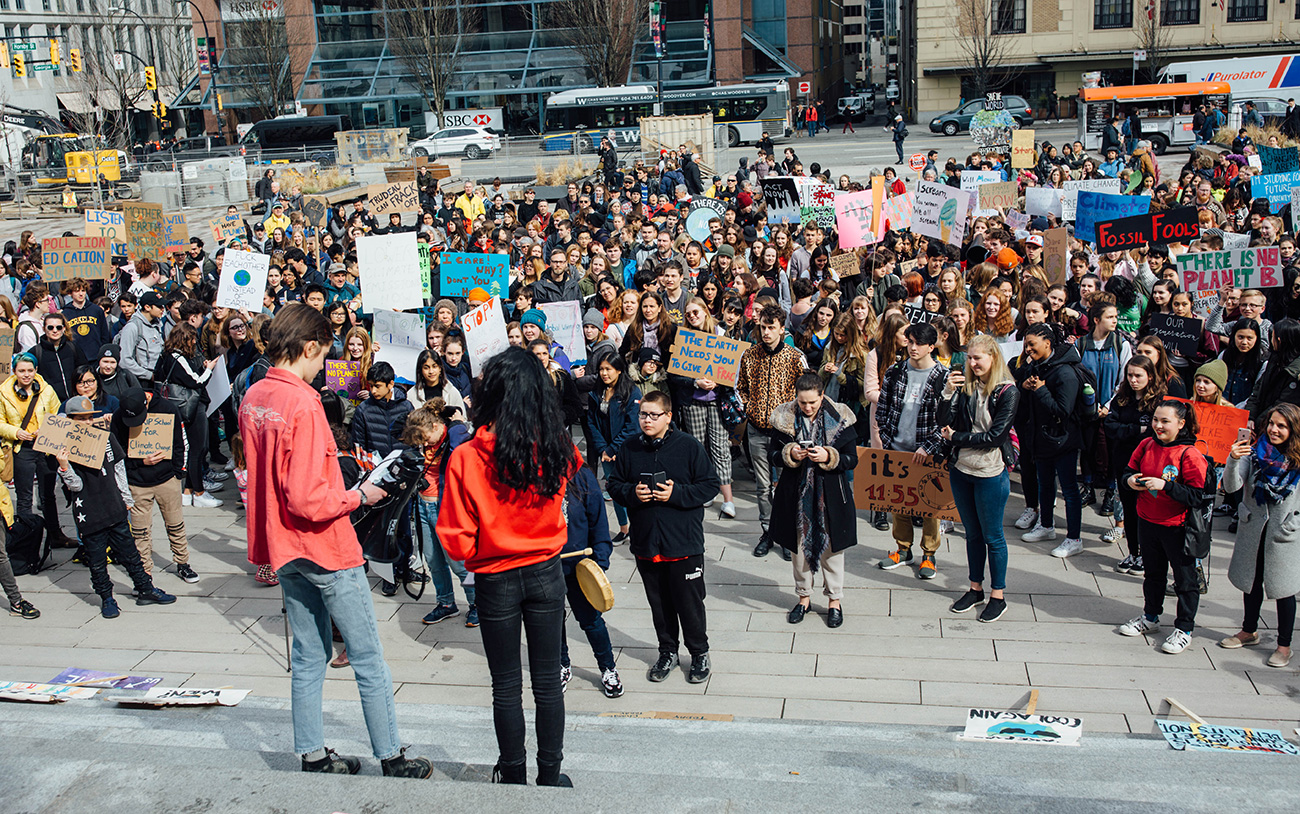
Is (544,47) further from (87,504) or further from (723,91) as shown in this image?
(87,504)

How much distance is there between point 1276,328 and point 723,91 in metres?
48.5

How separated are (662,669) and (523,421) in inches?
111

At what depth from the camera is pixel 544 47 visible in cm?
5819

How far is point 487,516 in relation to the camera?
3.81 metres

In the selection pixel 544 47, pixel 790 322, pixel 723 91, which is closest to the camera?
pixel 790 322

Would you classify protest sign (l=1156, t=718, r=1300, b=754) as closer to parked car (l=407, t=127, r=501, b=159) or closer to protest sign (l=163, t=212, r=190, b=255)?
protest sign (l=163, t=212, r=190, b=255)

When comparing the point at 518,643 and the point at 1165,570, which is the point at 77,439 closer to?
the point at 518,643

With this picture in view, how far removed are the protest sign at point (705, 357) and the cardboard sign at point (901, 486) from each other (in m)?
1.42

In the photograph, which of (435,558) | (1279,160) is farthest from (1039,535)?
(1279,160)

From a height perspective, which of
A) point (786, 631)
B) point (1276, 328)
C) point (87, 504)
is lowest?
point (786, 631)

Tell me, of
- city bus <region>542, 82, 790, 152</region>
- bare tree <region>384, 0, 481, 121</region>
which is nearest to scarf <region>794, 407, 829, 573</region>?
city bus <region>542, 82, 790, 152</region>

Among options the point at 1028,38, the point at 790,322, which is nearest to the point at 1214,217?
the point at 790,322

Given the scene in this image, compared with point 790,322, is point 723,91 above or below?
above

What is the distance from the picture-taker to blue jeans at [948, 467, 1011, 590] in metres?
6.67
